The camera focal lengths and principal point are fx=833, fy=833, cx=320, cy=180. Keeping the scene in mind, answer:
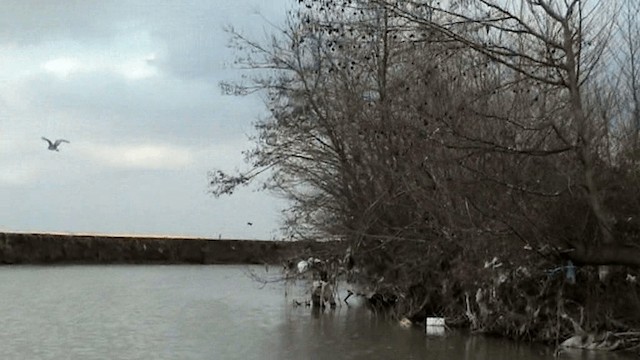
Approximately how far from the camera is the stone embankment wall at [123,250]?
39406 millimetres

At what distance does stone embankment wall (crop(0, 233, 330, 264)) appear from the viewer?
3941 cm

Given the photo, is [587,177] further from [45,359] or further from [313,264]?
[313,264]

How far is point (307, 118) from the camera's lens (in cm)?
2073

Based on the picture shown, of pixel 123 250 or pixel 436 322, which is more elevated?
pixel 123 250

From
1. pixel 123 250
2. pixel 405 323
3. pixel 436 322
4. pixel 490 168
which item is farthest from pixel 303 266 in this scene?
pixel 123 250

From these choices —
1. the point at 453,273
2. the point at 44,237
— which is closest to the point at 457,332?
the point at 453,273

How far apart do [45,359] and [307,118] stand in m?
10.4

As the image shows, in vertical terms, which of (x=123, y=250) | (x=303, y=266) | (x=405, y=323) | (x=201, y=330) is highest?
(x=123, y=250)

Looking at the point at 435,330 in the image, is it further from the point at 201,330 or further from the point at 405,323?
the point at 201,330

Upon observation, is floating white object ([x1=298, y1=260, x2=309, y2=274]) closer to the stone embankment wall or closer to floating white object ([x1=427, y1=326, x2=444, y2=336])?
floating white object ([x1=427, y1=326, x2=444, y2=336])

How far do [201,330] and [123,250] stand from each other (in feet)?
94.5

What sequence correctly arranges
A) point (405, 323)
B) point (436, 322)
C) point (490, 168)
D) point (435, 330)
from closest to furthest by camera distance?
point (490, 168) < point (435, 330) < point (436, 322) < point (405, 323)

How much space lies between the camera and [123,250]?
43.5 metres

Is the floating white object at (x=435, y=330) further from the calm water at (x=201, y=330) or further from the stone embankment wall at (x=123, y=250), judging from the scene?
the stone embankment wall at (x=123, y=250)
